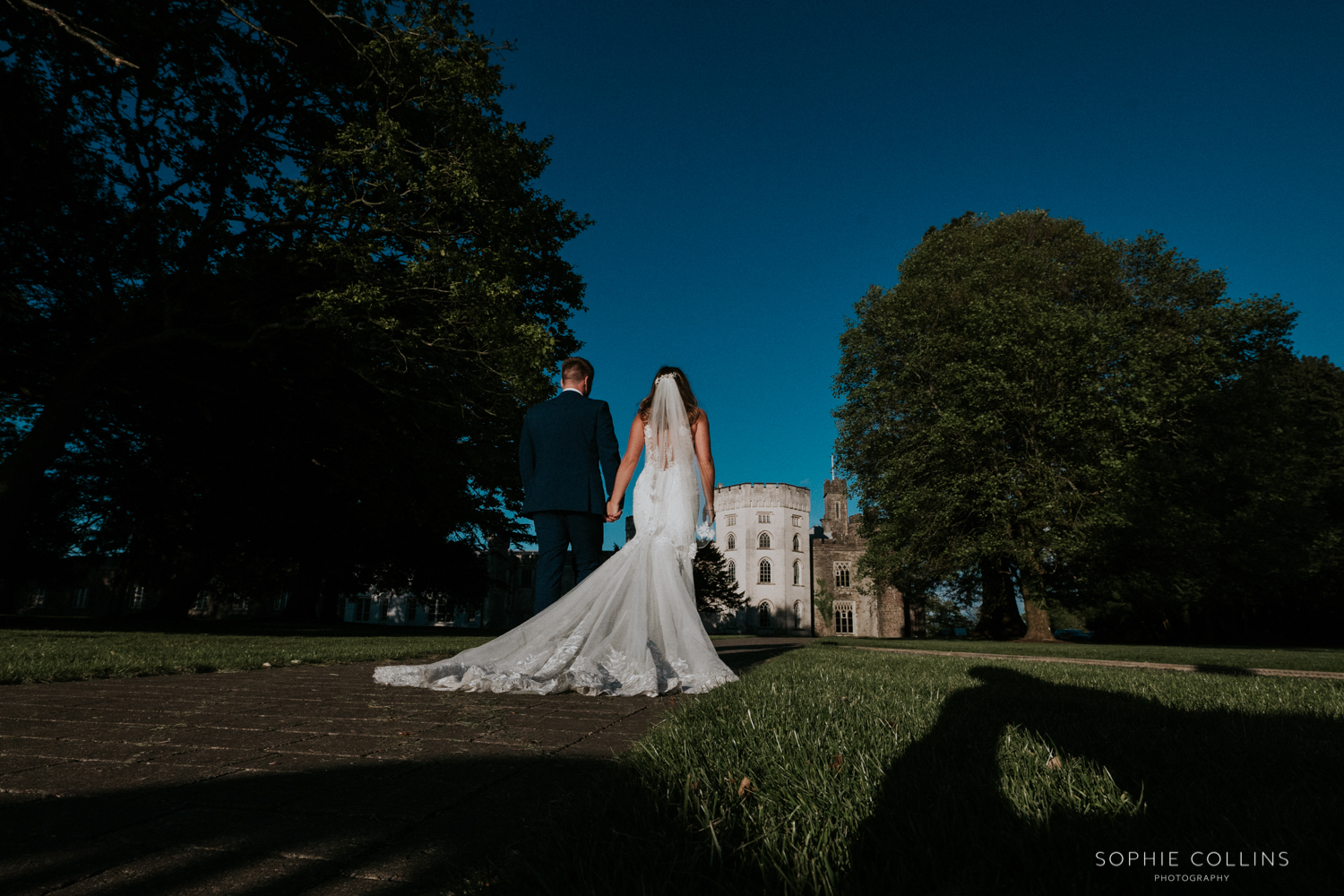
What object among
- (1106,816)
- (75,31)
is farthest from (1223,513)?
(75,31)

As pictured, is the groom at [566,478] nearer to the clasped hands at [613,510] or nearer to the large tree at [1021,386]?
the clasped hands at [613,510]

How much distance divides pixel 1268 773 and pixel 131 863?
2744 mm

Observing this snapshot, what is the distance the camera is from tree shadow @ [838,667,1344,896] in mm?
1158

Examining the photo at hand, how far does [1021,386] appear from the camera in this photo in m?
16.9

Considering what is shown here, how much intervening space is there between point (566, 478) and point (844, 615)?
51.3 metres

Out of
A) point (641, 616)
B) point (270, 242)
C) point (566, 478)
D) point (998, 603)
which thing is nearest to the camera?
point (641, 616)

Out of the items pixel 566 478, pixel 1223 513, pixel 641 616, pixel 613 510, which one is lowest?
pixel 641 616

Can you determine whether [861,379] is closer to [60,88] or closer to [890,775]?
[60,88]

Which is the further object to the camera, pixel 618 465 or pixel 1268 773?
pixel 618 465

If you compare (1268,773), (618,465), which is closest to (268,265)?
(618,465)

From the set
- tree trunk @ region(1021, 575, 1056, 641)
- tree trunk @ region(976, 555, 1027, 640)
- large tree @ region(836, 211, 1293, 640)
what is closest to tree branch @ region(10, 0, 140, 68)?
large tree @ region(836, 211, 1293, 640)

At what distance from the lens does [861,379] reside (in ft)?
72.8

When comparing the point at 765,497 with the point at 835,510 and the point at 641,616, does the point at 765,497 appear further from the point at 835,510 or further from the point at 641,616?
the point at 641,616

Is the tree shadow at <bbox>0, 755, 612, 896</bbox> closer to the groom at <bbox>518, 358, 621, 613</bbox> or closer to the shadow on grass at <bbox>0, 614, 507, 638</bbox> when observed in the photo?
the groom at <bbox>518, 358, 621, 613</bbox>
